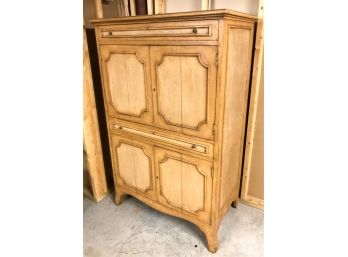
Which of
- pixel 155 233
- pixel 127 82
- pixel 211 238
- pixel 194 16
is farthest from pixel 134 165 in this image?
pixel 194 16

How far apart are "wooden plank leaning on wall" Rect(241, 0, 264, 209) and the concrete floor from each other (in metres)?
0.13

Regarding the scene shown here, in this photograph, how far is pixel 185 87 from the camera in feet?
4.61

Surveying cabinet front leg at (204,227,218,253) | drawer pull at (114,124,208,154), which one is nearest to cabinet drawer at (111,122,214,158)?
drawer pull at (114,124,208,154)

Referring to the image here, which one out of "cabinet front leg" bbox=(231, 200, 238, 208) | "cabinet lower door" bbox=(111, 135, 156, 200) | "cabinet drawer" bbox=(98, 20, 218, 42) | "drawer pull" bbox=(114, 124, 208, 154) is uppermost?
"cabinet drawer" bbox=(98, 20, 218, 42)

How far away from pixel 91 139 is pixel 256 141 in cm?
134

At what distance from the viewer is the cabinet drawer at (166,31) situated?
1227 mm

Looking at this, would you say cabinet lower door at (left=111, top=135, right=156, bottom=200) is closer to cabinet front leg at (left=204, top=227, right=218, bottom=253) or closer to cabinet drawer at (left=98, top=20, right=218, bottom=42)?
cabinet front leg at (left=204, top=227, right=218, bottom=253)

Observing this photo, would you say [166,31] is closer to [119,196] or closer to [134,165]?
[134,165]

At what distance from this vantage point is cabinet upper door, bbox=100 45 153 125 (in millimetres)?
1537
